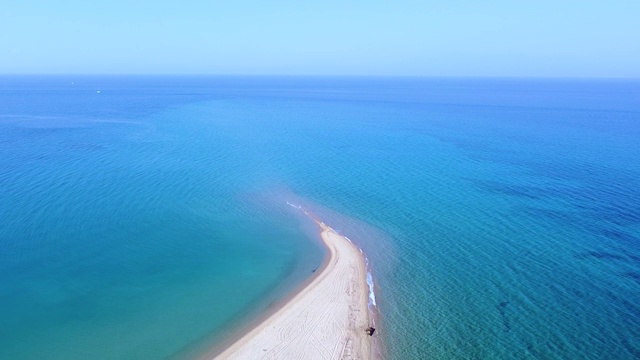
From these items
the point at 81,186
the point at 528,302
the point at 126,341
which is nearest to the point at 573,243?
the point at 528,302

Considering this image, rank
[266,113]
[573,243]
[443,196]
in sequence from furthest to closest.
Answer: [266,113]
[443,196]
[573,243]

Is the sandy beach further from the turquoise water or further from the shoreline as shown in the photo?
the turquoise water

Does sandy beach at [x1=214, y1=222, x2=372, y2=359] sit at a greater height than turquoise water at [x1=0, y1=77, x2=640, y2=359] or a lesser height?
lesser

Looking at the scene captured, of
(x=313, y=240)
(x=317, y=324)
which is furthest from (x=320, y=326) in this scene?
(x=313, y=240)

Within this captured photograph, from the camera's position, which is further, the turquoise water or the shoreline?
the turquoise water

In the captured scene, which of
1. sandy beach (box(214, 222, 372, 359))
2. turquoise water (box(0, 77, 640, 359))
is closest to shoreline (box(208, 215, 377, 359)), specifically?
sandy beach (box(214, 222, 372, 359))

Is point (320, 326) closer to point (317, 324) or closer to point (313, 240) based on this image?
point (317, 324)

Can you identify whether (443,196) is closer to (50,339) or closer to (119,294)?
(119,294)
